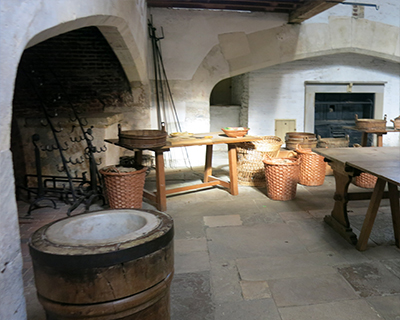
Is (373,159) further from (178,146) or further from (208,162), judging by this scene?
(208,162)

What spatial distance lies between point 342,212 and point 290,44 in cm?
413

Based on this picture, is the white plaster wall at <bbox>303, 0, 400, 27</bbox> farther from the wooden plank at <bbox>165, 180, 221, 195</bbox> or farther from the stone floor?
the stone floor

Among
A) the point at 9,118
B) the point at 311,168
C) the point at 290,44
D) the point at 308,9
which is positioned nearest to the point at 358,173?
the point at 311,168

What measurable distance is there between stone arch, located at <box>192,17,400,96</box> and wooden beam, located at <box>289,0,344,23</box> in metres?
0.31

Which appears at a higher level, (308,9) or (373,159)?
(308,9)

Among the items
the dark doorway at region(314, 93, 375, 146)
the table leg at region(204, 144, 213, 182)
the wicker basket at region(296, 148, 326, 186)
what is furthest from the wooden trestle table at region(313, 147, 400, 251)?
the dark doorway at region(314, 93, 375, 146)

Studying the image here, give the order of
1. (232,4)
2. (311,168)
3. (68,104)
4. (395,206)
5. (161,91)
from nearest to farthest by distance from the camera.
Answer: (395,206), (311,168), (68,104), (232,4), (161,91)

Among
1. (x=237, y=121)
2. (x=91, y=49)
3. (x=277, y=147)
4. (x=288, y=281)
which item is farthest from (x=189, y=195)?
(x=237, y=121)

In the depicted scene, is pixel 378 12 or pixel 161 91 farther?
pixel 378 12

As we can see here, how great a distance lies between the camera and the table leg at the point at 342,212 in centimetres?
307

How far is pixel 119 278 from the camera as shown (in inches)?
51.3

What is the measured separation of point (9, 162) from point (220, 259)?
1.84 m

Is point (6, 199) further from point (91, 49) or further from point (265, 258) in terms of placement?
point (91, 49)

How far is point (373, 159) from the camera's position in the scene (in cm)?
304
